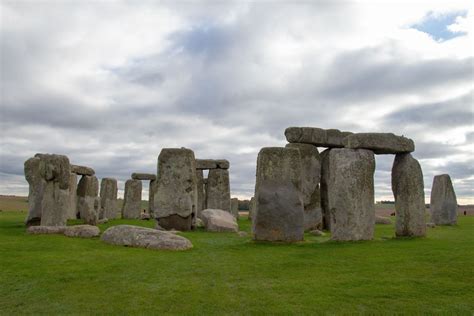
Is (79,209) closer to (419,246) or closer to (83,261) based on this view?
(83,261)

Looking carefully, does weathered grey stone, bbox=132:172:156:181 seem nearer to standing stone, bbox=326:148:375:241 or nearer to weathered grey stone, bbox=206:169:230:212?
weathered grey stone, bbox=206:169:230:212

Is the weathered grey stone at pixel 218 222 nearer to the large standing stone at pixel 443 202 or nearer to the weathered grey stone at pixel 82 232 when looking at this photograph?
the weathered grey stone at pixel 82 232

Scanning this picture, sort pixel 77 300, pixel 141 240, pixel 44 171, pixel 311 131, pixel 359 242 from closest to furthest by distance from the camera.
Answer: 1. pixel 77 300
2. pixel 141 240
3. pixel 359 242
4. pixel 44 171
5. pixel 311 131

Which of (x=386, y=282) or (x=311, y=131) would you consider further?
(x=311, y=131)

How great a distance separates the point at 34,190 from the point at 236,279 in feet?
41.5

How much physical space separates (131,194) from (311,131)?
1401 centimetres

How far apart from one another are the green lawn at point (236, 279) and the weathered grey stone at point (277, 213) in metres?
1.34

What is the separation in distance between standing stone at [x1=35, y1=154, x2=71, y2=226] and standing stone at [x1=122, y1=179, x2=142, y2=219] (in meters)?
13.5

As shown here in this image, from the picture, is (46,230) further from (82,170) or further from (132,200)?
(132,200)

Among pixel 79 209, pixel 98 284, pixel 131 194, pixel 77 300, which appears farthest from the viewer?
pixel 131 194

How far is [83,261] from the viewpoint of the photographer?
948 centimetres

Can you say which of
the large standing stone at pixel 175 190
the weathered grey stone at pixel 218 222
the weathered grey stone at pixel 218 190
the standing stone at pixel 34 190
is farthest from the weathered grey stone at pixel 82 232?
the weathered grey stone at pixel 218 190

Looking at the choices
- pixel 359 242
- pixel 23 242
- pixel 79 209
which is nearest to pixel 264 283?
pixel 359 242

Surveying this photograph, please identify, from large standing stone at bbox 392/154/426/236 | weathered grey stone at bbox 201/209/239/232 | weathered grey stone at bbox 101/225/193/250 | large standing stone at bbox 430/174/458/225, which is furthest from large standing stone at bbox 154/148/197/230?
large standing stone at bbox 430/174/458/225
